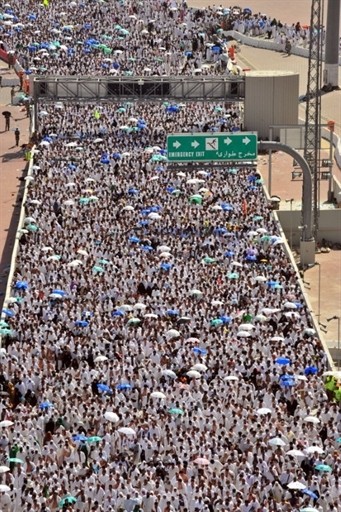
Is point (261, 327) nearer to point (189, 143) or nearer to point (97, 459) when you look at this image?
point (97, 459)

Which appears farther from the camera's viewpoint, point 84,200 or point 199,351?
point 84,200

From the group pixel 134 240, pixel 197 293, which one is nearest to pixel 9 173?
pixel 134 240

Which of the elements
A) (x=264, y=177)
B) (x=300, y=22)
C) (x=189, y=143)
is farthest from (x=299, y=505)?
(x=300, y=22)

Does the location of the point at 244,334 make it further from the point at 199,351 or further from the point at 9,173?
the point at 9,173

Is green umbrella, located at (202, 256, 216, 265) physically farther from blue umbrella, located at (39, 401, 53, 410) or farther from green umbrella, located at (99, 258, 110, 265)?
blue umbrella, located at (39, 401, 53, 410)

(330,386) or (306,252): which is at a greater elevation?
(330,386)

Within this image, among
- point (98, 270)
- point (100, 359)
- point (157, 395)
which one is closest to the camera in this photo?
point (157, 395)
